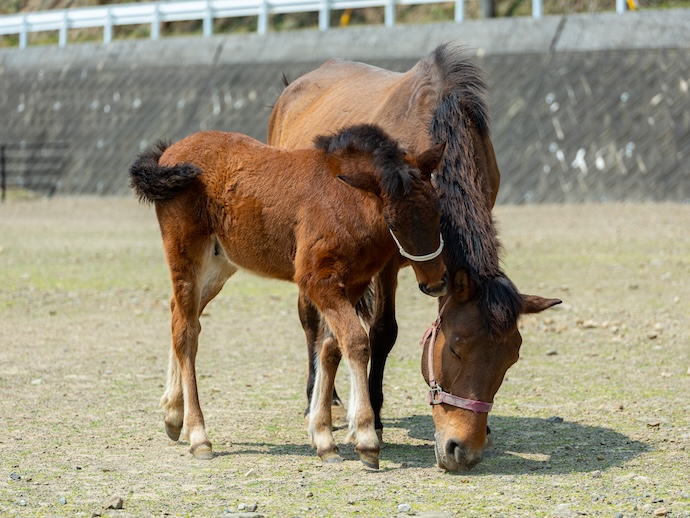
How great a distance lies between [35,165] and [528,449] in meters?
26.3

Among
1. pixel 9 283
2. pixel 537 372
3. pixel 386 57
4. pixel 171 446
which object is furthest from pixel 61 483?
pixel 386 57

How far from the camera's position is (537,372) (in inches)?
342

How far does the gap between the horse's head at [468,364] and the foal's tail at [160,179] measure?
5.56ft

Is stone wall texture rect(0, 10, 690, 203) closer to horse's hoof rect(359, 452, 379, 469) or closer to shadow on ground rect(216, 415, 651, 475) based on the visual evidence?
shadow on ground rect(216, 415, 651, 475)

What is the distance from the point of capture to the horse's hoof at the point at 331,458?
5816 millimetres

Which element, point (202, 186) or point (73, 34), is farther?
point (73, 34)

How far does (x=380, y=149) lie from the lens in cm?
564

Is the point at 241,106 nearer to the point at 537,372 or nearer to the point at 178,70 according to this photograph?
the point at 178,70

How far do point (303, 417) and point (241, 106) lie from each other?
21.0m

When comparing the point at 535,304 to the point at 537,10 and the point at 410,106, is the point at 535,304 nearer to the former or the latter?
the point at 410,106

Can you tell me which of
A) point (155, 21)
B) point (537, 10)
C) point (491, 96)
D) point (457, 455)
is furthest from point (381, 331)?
point (155, 21)

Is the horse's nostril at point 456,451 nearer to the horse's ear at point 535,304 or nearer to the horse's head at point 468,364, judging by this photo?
the horse's head at point 468,364

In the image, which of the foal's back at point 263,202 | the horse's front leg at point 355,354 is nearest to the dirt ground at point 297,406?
the horse's front leg at point 355,354

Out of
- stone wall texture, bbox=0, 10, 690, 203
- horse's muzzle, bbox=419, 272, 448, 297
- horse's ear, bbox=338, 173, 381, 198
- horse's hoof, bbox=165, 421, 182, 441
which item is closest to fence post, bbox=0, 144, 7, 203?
stone wall texture, bbox=0, 10, 690, 203
